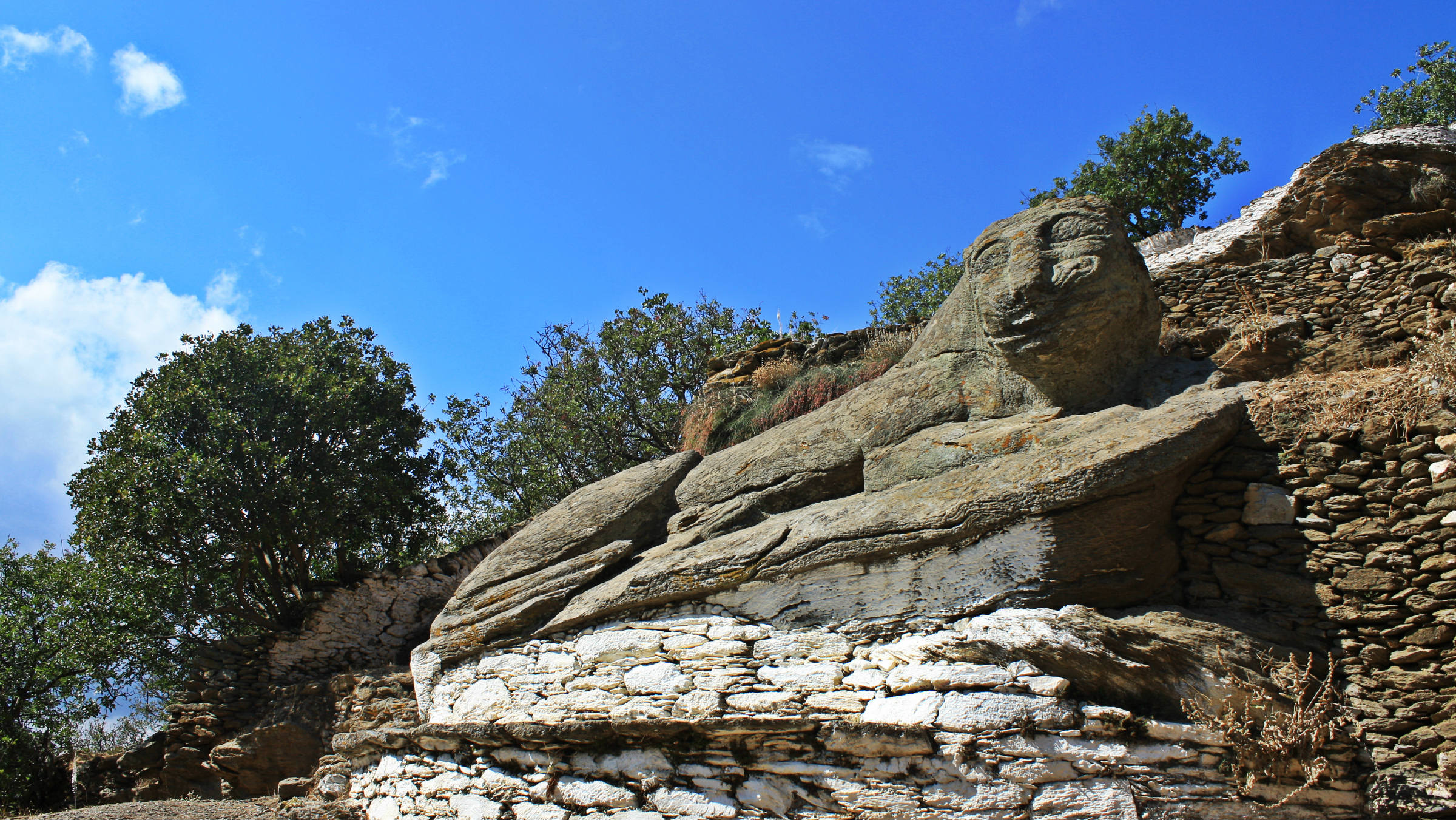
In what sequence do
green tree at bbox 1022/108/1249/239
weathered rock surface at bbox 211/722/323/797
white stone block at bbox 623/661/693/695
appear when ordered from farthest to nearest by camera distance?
green tree at bbox 1022/108/1249/239 → weathered rock surface at bbox 211/722/323/797 → white stone block at bbox 623/661/693/695

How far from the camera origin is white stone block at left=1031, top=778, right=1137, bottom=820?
4652 millimetres

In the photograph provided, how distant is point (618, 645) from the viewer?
7.00 m

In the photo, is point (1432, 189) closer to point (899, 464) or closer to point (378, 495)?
point (899, 464)

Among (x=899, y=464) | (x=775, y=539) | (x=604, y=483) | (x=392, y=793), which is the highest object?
(x=604, y=483)

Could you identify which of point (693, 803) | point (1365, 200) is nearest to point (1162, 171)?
point (1365, 200)

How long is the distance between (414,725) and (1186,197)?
65.1 ft

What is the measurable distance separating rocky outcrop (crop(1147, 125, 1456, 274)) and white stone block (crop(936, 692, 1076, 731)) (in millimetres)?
6280

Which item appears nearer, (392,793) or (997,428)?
(997,428)

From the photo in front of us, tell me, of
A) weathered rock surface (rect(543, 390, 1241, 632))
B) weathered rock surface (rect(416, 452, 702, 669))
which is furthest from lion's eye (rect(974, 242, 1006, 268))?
weathered rock surface (rect(416, 452, 702, 669))

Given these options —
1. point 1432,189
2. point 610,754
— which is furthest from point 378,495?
point 1432,189

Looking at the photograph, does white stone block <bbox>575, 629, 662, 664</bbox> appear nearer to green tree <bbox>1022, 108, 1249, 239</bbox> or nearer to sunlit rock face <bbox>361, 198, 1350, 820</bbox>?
sunlit rock face <bbox>361, 198, 1350, 820</bbox>

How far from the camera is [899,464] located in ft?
23.3

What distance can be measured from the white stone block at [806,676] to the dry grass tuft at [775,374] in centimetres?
590

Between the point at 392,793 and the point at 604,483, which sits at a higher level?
the point at 604,483
